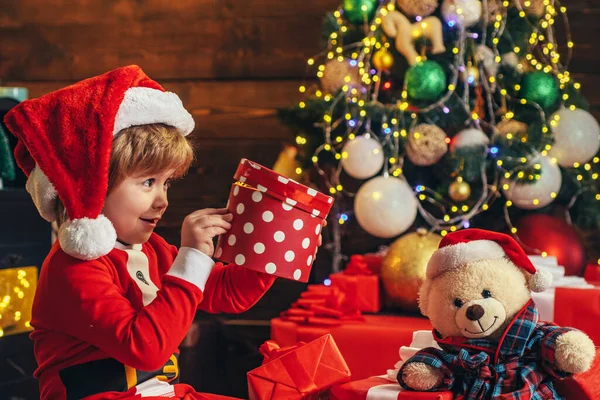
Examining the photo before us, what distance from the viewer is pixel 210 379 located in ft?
8.74

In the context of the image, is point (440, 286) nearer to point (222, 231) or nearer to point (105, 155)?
point (222, 231)

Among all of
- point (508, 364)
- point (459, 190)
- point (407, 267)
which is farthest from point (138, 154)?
point (459, 190)

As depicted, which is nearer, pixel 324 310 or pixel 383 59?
pixel 324 310

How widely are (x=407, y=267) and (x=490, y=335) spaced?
793 millimetres

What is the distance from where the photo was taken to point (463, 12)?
2299mm

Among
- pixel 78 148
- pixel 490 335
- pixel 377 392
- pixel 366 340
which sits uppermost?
pixel 78 148

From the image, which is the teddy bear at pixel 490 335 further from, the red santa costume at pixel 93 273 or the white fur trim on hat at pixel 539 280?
the red santa costume at pixel 93 273

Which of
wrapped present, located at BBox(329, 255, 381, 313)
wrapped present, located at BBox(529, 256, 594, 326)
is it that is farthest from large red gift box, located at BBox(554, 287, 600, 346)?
wrapped present, located at BBox(329, 255, 381, 313)

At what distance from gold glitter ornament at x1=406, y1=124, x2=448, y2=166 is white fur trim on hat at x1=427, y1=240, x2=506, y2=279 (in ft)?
2.88

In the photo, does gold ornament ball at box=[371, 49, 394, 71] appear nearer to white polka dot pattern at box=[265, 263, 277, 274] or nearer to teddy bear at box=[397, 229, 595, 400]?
teddy bear at box=[397, 229, 595, 400]

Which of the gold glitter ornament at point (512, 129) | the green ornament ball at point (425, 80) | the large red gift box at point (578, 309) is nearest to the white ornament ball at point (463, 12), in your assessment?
the green ornament ball at point (425, 80)

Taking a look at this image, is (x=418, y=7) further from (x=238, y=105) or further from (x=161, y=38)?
(x=161, y=38)

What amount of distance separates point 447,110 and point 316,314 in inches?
28.6

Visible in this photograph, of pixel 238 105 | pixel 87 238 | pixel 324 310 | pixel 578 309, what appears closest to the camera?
pixel 87 238
